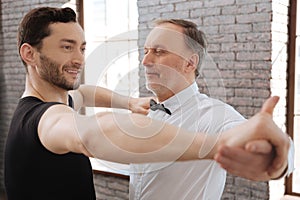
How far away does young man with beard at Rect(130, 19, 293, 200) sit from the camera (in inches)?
50.1

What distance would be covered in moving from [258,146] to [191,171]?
74 centimetres

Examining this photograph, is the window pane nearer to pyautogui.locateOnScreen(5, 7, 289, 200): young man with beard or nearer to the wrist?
pyautogui.locateOnScreen(5, 7, 289, 200): young man with beard

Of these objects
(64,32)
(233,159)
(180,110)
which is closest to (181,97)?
(180,110)

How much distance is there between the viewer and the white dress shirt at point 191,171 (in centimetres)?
126

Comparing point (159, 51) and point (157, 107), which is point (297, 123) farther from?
point (159, 51)

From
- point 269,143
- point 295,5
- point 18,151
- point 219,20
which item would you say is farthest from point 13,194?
point 295,5

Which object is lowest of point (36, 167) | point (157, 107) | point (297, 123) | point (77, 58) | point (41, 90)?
point (297, 123)

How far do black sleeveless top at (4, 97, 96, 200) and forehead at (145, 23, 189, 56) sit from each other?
0.50 m

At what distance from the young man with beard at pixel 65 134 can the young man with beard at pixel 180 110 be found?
0.85 feet

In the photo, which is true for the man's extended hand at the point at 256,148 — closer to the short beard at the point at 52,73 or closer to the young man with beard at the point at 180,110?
the young man with beard at the point at 180,110

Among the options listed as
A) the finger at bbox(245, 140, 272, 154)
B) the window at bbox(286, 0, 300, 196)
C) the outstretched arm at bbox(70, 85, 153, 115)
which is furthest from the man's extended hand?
the window at bbox(286, 0, 300, 196)

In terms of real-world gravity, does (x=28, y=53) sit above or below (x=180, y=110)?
above

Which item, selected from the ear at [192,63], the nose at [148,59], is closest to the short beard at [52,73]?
the nose at [148,59]

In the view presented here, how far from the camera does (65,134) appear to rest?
0.79m
